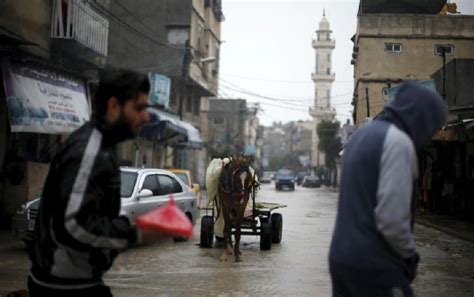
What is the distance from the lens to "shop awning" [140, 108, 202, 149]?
25734 millimetres

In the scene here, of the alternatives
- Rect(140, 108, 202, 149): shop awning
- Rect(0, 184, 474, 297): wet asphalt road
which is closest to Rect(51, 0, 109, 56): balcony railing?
Rect(140, 108, 202, 149): shop awning

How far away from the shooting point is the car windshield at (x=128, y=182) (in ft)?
40.7

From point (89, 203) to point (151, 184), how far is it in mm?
10653

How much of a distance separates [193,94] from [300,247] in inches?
1071

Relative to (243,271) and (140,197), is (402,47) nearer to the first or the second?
(140,197)

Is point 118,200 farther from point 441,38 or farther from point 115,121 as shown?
point 441,38

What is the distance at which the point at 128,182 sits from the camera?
505 inches

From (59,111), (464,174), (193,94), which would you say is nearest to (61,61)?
(59,111)

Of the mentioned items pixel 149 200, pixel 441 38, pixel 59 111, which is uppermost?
pixel 441 38

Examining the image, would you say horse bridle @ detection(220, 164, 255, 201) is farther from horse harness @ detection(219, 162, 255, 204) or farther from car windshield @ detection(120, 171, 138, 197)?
car windshield @ detection(120, 171, 138, 197)

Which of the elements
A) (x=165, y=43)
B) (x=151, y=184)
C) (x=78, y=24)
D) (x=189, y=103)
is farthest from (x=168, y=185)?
(x=189, y=103)

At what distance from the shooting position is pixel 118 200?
2.94 metres

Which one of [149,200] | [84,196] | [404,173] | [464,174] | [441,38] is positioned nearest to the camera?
[84,196]

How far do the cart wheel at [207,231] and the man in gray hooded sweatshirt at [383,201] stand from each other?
9774 mm
